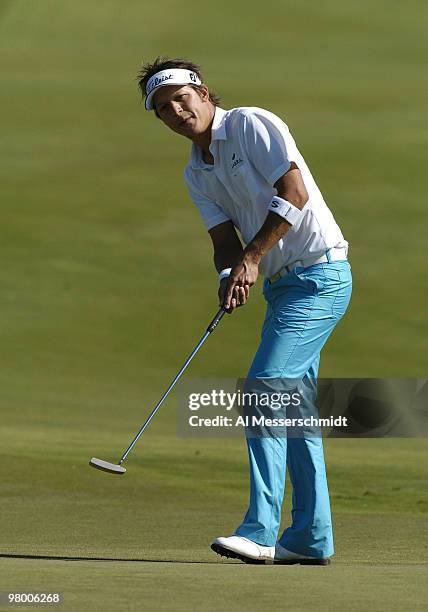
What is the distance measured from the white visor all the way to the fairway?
1.63 meters

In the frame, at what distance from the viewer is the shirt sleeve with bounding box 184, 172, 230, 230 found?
5.55 m

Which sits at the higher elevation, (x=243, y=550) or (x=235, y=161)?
(x=235, y=161)

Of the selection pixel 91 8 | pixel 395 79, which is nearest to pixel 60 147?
pixel 395 79

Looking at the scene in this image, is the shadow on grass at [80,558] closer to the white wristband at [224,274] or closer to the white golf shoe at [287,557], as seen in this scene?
the white golf shoe at [287,557]

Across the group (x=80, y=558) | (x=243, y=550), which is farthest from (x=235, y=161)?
(x=80, y=558)

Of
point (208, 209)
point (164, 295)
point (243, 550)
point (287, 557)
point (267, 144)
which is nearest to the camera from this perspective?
point (243, 550)

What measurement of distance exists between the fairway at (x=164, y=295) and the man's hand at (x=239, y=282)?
0.88 meters

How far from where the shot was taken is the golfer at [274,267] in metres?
5.14

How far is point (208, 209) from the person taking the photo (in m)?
5.57

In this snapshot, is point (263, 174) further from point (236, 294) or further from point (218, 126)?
point (236, 294)

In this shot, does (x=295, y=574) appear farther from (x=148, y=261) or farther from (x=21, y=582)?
(x=148, y=261)

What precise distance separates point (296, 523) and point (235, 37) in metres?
25.7

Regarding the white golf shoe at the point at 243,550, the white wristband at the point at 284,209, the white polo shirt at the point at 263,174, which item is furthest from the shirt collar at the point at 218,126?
the white golf shoe at the point at 243,550

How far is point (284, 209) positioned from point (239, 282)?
30cm
